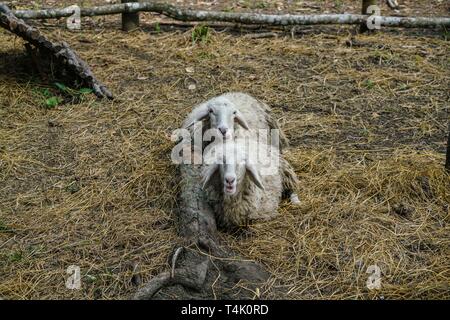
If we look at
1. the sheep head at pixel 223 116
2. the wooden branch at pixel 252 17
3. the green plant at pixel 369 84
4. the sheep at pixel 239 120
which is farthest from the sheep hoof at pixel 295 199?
the wooden branch at pixel 252 17

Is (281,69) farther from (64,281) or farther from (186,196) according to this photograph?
(64,281)

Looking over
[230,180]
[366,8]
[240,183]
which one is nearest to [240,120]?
[240,183]

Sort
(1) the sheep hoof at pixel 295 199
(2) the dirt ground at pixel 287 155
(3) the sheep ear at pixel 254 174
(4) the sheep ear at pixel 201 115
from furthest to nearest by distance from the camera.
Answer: (4) the sheep ear at pixel 201 115 < (1) the sheep hoof at pixel 295 199 < (3) the sheep ear at pixel 254 174 < (2) the dirt ground at pixel 287 155

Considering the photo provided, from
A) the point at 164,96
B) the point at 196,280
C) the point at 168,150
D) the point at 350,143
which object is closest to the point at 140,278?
the point at 196,280

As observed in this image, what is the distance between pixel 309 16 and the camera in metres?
8.21

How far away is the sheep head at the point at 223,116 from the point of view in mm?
5059

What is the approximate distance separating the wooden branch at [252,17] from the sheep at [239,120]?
109 inches

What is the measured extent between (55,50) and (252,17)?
289 cm

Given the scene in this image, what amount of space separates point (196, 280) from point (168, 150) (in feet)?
6.45

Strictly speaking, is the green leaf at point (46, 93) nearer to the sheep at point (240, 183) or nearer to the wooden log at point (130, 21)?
the wooden log at point (130, 21)

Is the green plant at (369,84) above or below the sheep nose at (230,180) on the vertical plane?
above

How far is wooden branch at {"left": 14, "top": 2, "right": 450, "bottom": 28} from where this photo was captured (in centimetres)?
819

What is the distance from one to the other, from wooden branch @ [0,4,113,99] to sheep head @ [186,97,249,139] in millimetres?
1783

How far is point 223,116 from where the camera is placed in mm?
5141
